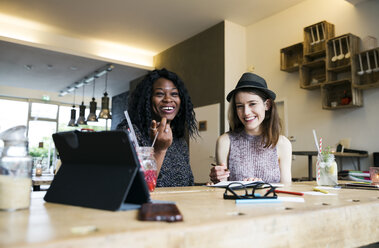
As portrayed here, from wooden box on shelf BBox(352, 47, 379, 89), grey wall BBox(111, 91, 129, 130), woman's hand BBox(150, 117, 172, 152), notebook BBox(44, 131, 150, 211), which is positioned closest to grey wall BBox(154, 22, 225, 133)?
wooden box on shelf BBox(352, 47, 379, 89)

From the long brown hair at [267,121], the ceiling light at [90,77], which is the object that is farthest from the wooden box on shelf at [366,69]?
the ceiling light at [90,77]

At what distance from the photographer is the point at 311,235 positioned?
563mm

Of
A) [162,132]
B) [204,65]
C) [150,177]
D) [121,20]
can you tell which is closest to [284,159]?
[162,132]

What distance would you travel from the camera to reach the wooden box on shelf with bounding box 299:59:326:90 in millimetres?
4199

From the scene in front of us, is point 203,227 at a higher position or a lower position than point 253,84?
lower

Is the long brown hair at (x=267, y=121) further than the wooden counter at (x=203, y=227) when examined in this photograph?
Yes

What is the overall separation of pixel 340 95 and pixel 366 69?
17.1 inches

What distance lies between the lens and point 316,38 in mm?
4305

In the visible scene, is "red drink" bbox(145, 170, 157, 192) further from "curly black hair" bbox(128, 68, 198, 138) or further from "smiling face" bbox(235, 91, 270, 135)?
"smiling face" bbox(235, 91, 270, 135)

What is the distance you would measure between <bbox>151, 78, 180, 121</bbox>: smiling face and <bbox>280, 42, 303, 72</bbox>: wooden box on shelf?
310 cm

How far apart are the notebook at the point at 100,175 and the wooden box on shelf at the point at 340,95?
373cm

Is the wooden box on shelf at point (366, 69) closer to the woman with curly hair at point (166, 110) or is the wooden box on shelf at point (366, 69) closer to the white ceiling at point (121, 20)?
the white ceiling at point (121, 20)

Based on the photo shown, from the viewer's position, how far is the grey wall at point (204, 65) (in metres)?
5.35

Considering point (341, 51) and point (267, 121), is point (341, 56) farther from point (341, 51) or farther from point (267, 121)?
point (267, 121)
